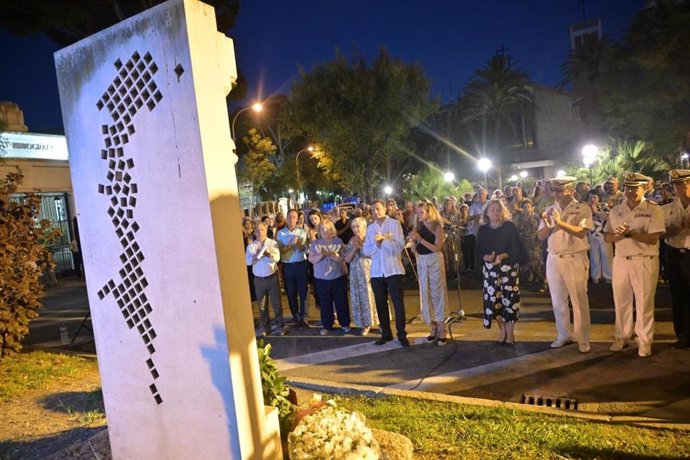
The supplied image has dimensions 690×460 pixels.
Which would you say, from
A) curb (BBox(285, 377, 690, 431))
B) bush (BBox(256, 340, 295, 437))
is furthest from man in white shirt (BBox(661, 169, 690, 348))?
bush (BBox(256, 340, 295, 437))

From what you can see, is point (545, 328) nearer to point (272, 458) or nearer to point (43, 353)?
point (272, 458)

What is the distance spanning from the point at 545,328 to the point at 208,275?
20.0 ft

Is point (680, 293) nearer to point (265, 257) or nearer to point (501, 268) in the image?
point (501, 268)

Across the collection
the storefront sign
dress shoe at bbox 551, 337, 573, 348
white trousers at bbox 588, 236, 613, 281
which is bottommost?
dress shoe at bbox 551, 337, 573, 348

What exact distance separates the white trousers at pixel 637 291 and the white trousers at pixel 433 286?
7.16ft

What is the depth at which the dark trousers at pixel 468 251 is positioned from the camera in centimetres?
1322

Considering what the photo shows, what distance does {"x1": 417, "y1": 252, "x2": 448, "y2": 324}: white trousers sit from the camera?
7.13 m

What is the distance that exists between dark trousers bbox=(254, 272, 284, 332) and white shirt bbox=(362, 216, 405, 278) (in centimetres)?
207

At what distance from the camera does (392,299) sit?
7.29m

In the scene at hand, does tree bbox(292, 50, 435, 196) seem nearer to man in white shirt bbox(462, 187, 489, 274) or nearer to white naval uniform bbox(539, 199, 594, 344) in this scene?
man in white shirt bbox(462, 187, 489, 274)

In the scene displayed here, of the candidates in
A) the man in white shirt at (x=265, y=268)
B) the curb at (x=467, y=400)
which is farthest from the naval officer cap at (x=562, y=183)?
the man in white shirt at (x=265, y=268)

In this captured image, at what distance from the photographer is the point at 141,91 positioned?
3109 mm

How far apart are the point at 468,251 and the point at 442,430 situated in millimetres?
9385

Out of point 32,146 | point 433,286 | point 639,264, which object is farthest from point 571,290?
point 32,146
